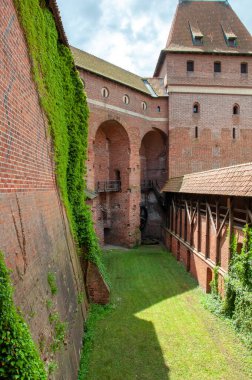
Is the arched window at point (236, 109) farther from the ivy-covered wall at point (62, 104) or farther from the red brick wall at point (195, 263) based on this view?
the ivy-covered wall at point (62, 104)

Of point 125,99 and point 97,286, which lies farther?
point 125,99

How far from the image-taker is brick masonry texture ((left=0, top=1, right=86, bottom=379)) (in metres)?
4.17

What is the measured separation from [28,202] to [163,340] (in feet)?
20.1

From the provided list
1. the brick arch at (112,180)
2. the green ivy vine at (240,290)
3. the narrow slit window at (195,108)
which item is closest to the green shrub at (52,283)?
the green ivy vine at (240,290)

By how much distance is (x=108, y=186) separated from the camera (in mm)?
20906

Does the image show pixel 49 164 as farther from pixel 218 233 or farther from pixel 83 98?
pixel 218 233

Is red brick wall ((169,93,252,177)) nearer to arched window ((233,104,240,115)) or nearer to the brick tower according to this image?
the brick tower

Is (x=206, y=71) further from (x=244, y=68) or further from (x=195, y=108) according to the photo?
(x=244, y=68)

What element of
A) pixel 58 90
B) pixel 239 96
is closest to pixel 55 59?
pixel 58 90

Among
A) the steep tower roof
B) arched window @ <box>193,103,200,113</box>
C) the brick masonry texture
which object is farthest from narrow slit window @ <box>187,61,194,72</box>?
the brick masonry texture

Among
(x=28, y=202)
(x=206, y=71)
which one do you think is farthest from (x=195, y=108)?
(x=28, y=202)

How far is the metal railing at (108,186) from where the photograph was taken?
67.1 feet

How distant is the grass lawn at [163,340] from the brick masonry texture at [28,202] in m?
1.16

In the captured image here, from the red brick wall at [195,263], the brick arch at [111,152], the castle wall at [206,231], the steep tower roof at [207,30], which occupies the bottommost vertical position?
the red brick wall at [195,263]
